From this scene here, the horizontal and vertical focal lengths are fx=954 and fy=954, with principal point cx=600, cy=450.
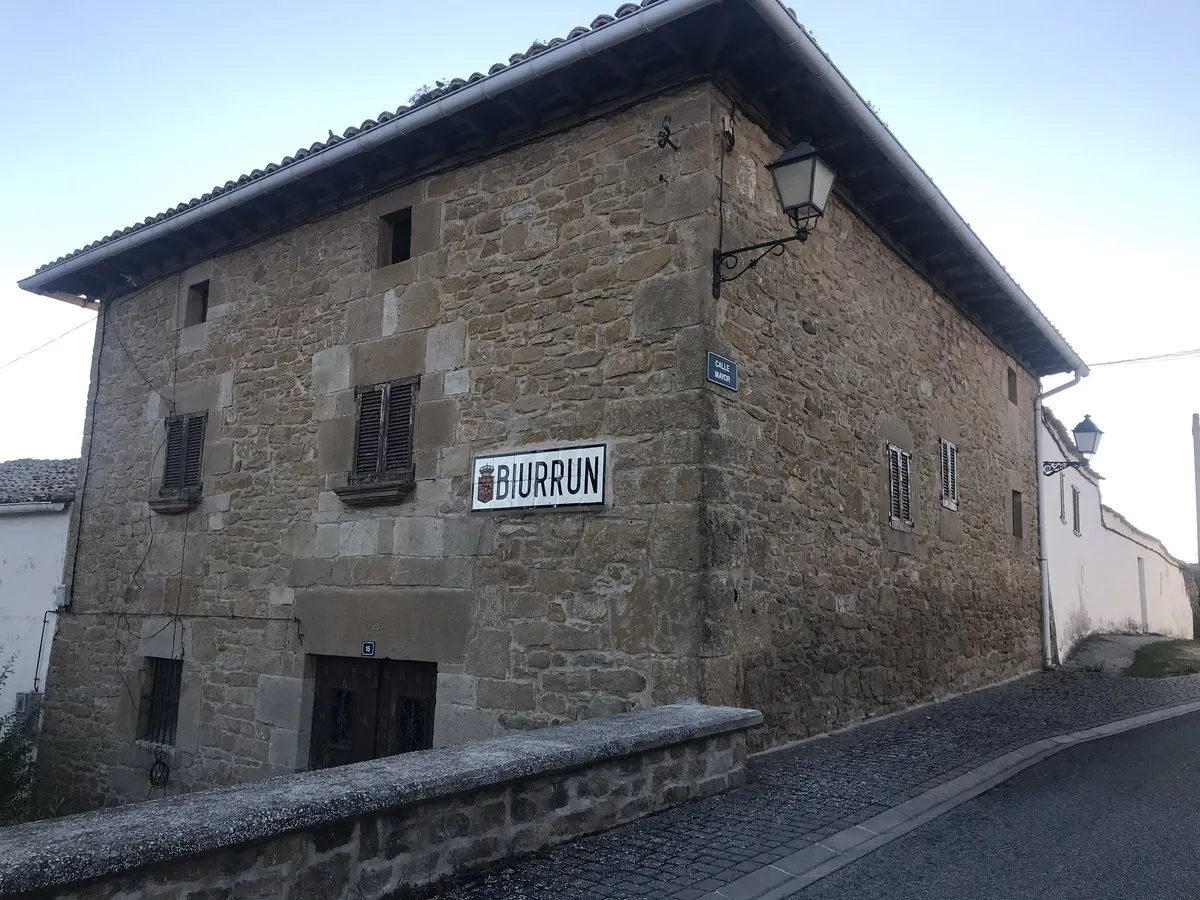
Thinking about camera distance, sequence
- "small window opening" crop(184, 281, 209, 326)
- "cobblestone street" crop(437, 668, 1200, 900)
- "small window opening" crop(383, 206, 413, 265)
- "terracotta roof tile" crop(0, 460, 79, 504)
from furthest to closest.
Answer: "terracotta roof tile" crop(0, 460, 79, 504) < "small window opening" crop(184, 281, 209, 326) < "small window opening" crop(383, 206, 413, 265) < "cobblestone street" crop(437, 668, 1200, 900)

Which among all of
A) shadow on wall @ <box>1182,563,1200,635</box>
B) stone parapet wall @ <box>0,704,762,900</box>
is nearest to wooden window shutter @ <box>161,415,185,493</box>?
stone parapet wall @ <box>0,704,762,900</box>

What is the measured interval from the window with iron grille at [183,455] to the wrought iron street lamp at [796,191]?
5.53 m

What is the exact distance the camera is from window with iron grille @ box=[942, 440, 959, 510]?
9.89 metres

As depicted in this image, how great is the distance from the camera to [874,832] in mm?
4602

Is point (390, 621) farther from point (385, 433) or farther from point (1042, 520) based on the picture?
point (1042, 520)

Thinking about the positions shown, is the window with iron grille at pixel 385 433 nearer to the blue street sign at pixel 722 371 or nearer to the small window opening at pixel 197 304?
the blue street sign at pixel 722 371

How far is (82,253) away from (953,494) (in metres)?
9.50

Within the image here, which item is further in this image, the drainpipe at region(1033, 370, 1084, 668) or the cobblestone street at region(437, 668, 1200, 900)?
the drainpipe at region(1033, 370, 1084, 668)

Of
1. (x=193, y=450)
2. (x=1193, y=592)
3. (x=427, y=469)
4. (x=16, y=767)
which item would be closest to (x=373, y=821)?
(x=427, y=469)

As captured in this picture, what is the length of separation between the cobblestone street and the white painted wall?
936 cm

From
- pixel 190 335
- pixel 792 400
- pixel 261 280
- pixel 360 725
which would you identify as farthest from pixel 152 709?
pixel 792 400

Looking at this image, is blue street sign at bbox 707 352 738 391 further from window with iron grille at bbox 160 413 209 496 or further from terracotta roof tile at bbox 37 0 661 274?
window with iron grille at bbox 160 413 209 496

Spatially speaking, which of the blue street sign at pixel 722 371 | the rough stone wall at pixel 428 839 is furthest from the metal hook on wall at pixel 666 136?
the rough stone wall at pixel 428 839

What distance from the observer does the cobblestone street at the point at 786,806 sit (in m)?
3.80
